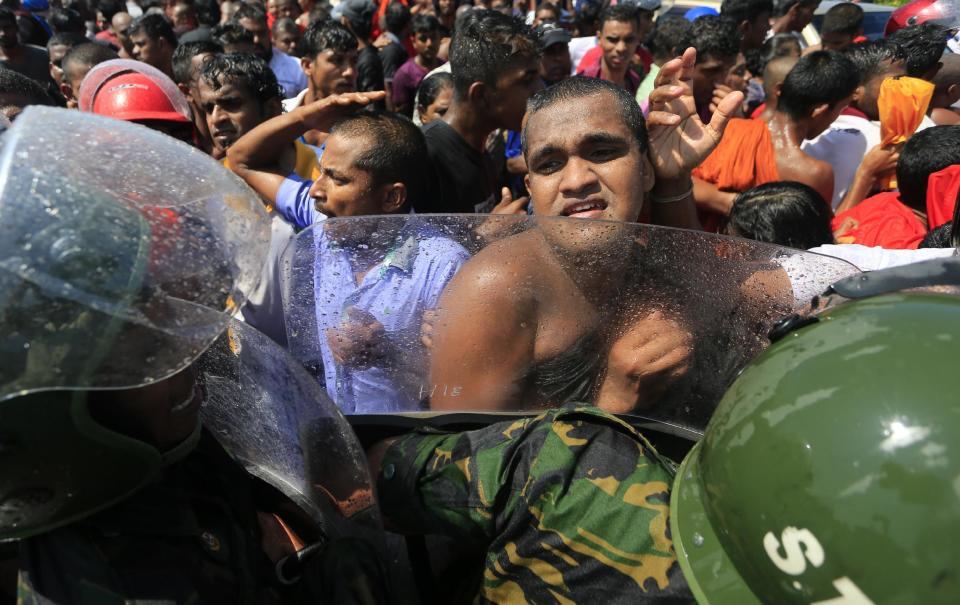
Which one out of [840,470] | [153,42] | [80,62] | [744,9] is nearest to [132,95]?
[80,62]

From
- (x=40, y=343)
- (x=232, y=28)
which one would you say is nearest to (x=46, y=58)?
(x=232, y=28)

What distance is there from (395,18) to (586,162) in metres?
6.58

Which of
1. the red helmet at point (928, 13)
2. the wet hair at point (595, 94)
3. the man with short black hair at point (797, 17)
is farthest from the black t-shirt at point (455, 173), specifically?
the man with short black hair at point (797, 17)

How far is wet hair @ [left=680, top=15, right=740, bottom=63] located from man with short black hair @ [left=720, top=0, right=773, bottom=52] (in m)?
2.42

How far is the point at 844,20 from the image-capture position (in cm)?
666

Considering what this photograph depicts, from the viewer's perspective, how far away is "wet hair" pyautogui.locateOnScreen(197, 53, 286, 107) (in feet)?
11.9

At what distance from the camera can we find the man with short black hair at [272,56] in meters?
6.10

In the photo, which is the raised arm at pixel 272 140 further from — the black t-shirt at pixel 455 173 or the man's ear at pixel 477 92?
the man's ear at pixel 477 92

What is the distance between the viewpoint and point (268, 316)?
2207 millimetres

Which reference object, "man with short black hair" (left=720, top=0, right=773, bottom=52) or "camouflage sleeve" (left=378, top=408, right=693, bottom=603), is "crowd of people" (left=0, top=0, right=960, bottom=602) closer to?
"camouflage sleeve" (left=378, top=408, right=693, bottom=603)

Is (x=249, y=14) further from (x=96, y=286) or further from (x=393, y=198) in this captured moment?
(x=96, y=286)

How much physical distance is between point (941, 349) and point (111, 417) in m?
1.16

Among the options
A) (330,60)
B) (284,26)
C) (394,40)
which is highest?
(330,60)

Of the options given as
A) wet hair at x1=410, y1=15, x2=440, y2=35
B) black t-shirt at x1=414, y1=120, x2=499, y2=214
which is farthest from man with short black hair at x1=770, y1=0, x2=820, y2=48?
black t-shirt at x1=414, y1=120, x2=499, y2=214
